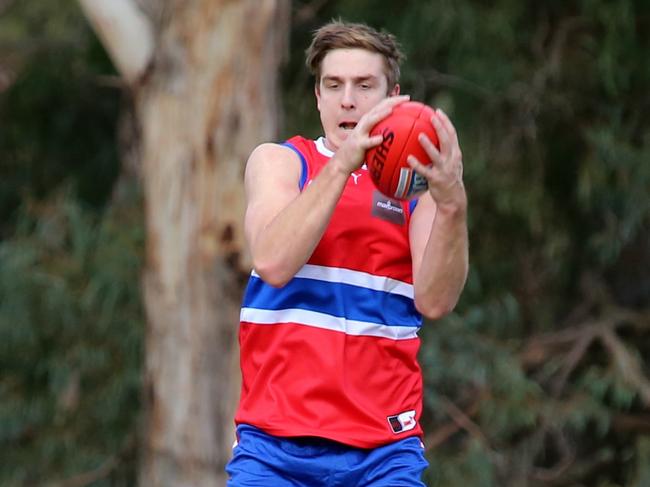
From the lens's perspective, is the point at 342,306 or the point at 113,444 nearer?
the point at 342,306

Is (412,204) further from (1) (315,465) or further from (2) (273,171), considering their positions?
(1) (315,465)

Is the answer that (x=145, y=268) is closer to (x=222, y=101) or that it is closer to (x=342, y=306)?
(x=222, y=101)

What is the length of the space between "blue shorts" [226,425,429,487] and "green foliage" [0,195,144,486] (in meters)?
6.50

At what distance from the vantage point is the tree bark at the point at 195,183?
9180 mm

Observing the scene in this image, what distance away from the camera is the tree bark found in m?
9.18

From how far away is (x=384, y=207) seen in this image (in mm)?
4219

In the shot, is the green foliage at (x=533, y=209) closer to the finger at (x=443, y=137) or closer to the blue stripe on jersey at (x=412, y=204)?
the blue stripe on jersey at (x=412, y=204)

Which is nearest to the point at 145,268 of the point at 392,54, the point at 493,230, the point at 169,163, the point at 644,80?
the point at 169,163

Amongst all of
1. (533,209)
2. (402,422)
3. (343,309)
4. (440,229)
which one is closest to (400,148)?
(440,229)

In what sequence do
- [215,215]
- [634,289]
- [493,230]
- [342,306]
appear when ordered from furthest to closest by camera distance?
A: 1. [634,289]
2. [493,230]
3. [215,215]
4. [342,306]

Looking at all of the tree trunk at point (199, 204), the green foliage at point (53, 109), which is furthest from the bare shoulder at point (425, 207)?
the green foliage at point (53, 109)

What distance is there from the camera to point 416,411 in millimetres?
4316

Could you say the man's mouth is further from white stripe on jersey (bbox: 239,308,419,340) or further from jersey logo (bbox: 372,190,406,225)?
white stripe on jersey (bbox: 239,308,419,340)

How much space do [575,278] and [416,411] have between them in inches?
320
